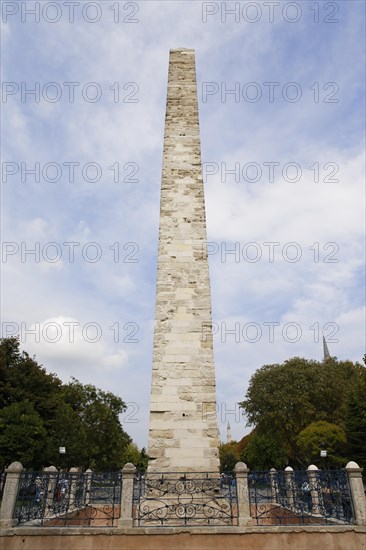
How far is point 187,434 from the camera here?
8.34 m

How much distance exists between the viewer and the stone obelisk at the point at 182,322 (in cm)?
Answer: 828

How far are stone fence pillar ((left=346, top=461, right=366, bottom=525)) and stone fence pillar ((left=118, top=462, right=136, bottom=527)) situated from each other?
3963 mm

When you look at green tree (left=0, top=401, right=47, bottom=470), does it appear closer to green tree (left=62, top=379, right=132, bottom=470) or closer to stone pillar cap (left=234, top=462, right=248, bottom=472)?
green tree (left=62, top=379, right=132, bottom=470)

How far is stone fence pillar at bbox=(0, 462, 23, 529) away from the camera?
6801 mm

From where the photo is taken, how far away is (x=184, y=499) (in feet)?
25.0

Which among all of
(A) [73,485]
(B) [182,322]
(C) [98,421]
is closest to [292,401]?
(C) [98,421]

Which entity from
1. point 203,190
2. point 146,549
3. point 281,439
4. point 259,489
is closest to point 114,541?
point 146,549

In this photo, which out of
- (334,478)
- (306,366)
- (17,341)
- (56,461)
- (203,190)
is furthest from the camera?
(306,366)

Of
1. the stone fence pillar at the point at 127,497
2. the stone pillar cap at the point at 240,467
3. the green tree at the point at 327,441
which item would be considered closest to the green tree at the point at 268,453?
the green tree at the point at 327,441

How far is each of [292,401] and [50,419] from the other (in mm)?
17740

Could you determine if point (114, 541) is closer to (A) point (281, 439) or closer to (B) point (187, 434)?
(B) point (187, 434)

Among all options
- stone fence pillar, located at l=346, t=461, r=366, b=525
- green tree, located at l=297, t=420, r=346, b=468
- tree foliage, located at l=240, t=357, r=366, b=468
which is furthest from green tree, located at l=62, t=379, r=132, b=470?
stone fence pillar, located at l=346, t=461, r=366, b=525

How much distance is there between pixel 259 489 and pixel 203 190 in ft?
23.6

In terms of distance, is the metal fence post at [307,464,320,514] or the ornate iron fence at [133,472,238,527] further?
the metal fence post at [307,464,320,514]
